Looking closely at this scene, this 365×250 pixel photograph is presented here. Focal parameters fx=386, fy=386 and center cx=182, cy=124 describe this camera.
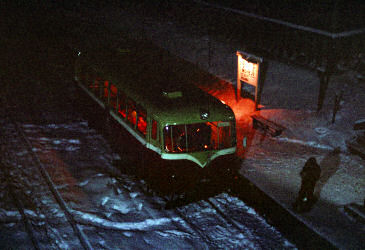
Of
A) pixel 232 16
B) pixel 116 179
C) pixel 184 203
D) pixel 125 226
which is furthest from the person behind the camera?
pixel 232 16

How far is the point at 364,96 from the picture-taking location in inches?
590

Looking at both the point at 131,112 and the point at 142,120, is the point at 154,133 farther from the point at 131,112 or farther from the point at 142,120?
the point at 131,112

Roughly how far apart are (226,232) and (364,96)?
31.4 ft

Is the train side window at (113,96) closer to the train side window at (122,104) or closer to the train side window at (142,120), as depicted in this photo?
the train side window at (122,104)

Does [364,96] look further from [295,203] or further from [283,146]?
[295,203]

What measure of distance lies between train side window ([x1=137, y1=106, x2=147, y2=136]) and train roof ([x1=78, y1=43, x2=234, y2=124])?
0.20m

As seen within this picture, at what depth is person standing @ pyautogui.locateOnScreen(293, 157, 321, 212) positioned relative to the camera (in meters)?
8.56

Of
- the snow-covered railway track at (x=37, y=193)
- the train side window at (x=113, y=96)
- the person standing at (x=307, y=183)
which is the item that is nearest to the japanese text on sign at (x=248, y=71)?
the train side window at (x=113, y=96)

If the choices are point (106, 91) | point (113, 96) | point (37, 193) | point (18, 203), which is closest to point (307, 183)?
point (113, 96)

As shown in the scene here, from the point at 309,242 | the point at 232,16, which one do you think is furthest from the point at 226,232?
the point at 232,16

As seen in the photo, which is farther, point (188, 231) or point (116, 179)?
point (116, 179)

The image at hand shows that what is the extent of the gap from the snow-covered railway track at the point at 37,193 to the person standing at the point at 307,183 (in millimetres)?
4720

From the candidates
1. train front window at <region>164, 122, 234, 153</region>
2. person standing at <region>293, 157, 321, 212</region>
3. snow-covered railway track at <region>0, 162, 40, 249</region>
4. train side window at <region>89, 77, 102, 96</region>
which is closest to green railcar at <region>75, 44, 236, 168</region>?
train front window at <region>164, 122, 234, 153</region>

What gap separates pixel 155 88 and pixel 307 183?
14.2 ft
